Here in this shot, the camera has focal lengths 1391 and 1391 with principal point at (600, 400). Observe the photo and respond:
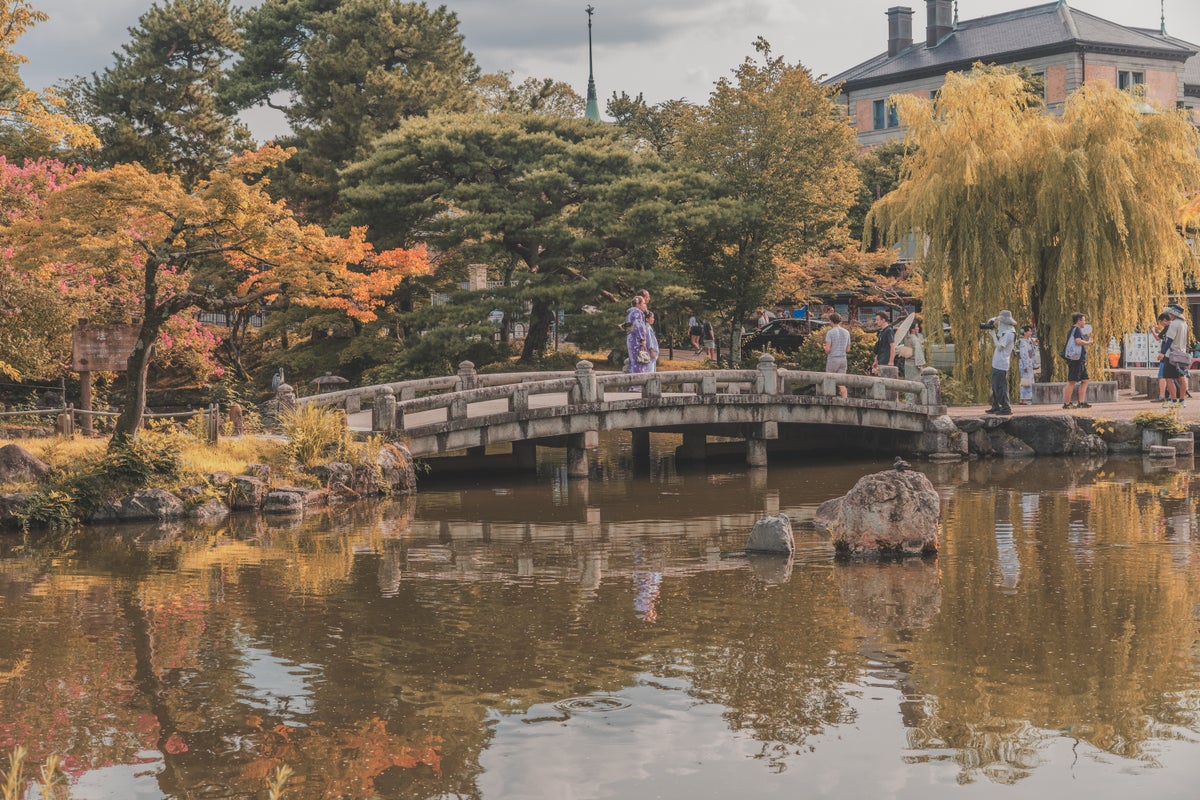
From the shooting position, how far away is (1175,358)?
28484mm

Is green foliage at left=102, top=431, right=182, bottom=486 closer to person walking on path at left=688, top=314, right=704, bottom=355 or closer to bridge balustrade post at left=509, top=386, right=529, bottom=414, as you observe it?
bridge balustrade post at left=509, top=386, right=529, bottom=414

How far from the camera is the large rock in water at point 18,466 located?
66.9 feet

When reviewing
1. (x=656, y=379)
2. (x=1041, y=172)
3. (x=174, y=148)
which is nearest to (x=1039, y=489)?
(x=656, y=379)

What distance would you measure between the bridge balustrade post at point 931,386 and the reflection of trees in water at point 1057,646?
835 cm

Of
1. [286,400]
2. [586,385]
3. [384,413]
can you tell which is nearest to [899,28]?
[586,385]

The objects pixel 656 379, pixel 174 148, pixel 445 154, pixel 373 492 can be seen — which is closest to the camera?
pixel 373 492

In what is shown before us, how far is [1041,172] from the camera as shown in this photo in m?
30.2

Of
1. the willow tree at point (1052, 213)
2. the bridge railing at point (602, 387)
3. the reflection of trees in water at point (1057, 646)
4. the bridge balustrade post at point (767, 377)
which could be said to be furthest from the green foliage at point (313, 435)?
the willow tree at point (1052, 213)

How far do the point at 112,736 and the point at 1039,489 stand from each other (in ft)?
54.6

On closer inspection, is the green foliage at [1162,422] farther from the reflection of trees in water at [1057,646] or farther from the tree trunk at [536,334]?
the tree trunk at [536,334]

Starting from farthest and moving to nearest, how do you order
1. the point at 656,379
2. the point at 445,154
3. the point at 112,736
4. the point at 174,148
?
the point at 174,148, the point at 445,154, the point at 656,379, the point at 112,736

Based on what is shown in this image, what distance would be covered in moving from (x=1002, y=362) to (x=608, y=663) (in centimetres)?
1697

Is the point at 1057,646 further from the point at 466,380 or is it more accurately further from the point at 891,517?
the point at 466,380

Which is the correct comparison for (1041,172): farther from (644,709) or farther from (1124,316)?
(644,709)
